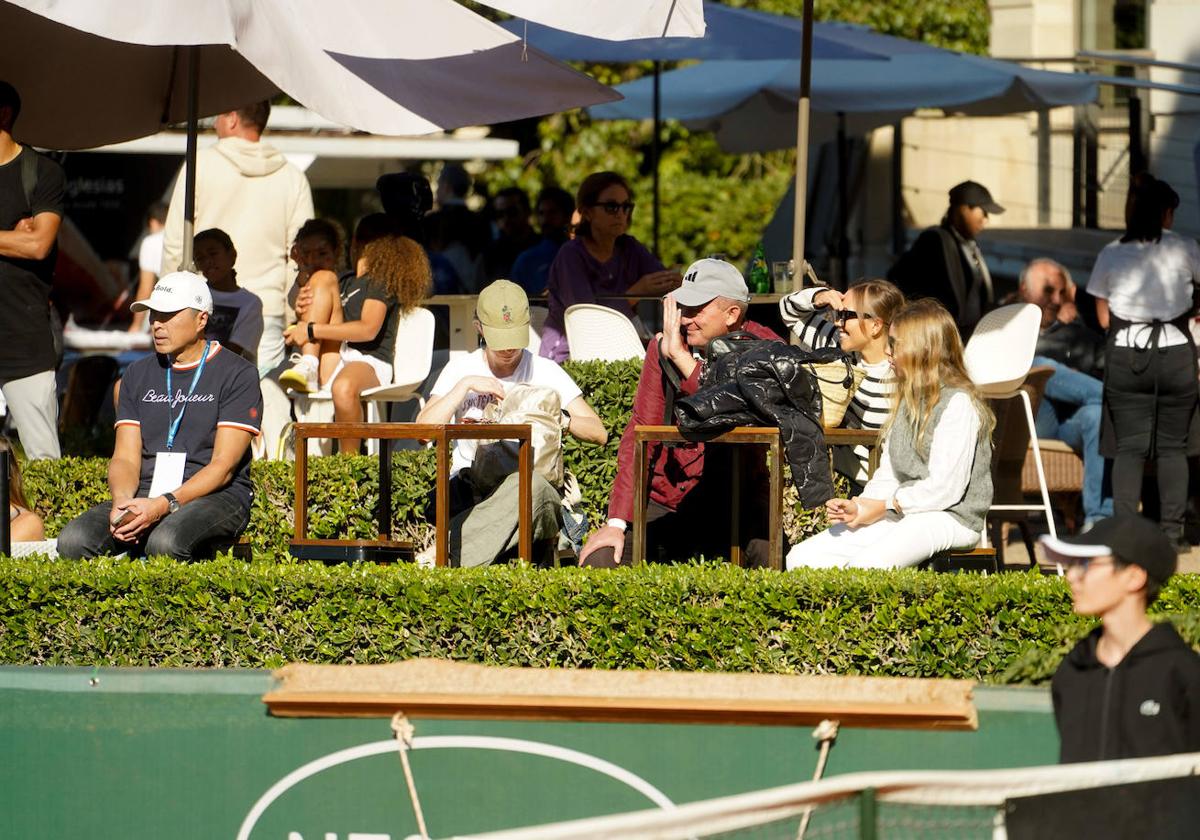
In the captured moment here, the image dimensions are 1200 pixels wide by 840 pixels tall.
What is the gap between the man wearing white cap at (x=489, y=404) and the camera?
276 inches

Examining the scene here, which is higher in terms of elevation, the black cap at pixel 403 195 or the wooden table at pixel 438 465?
the black cap at pixel 403 195


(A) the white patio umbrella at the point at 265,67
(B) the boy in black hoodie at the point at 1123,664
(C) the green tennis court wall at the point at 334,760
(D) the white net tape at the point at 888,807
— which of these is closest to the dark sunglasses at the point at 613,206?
(A) the white patio umbrella at the point at 265,67

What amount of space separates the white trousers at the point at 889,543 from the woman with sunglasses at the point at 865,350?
0.59 meters

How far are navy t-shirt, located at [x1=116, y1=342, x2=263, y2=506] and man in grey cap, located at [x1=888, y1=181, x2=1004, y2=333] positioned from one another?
5133 mm

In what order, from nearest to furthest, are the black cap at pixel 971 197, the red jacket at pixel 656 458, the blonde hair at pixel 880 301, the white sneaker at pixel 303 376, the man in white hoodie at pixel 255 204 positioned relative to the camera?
the red jacket at pixel 656 458, the blonde hair at pixel 880 301, the white sneaker at pixel 303 376, the man in white hoodie at pixel 255 204, the black cap at pixel 971 197

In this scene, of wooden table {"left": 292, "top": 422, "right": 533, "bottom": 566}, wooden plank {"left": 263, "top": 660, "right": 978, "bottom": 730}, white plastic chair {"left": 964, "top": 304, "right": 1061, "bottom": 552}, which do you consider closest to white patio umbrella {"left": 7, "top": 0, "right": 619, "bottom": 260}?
wooden table {"left": 292, "top": 422, "right": 533, "bottom": 566}

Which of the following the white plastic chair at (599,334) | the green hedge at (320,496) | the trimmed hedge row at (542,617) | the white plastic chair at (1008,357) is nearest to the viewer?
the trimmed hedge row at (542,617)

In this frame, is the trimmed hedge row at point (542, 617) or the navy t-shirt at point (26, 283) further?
the navy t-shirt at point (26, 283)

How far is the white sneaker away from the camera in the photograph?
30.7ft

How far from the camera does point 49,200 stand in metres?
8.04

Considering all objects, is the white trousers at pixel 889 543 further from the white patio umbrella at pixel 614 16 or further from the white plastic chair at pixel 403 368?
the white plastic chair at pixel 403 368

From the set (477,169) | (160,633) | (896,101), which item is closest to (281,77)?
(160,633)

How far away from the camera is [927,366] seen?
6.53 meters

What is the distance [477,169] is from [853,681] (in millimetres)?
19570
